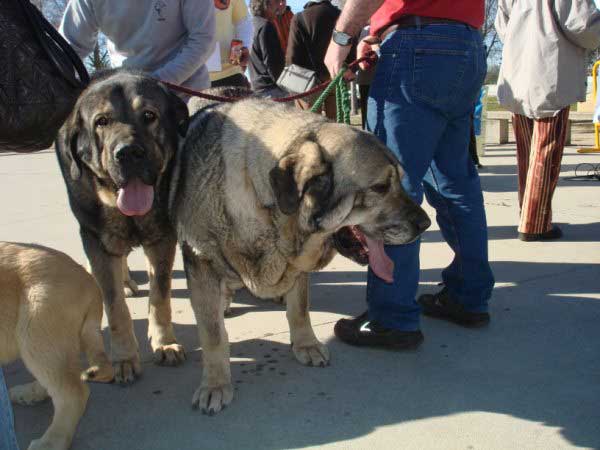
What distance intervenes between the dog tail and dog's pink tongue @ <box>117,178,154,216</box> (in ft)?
1.43

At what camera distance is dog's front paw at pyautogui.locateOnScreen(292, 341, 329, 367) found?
10.6 ft

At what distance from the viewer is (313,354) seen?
3254mm

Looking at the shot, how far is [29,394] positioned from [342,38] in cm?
242

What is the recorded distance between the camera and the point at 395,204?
278 cm

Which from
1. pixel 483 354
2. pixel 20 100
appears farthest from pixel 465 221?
pixel 20 100

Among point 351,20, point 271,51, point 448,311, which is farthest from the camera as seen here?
point 271,51

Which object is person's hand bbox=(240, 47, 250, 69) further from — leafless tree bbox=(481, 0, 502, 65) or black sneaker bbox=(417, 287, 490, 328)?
leafless tree bbox=(481, 0, 502, 65)

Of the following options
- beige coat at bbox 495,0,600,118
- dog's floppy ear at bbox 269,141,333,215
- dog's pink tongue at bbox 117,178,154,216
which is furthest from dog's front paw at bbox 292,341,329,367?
beige coat at bbox 495,0,600,118

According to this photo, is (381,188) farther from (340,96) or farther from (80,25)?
(80,25)

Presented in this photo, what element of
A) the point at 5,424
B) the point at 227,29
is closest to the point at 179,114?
the point at 5,424

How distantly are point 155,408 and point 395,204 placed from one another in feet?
4.93

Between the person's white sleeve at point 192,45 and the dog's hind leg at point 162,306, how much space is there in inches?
51.3

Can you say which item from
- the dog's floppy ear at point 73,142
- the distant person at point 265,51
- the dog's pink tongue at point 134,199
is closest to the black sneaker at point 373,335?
the dog's pink tongue at point 134,199

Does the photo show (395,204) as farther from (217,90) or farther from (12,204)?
(12,204)
